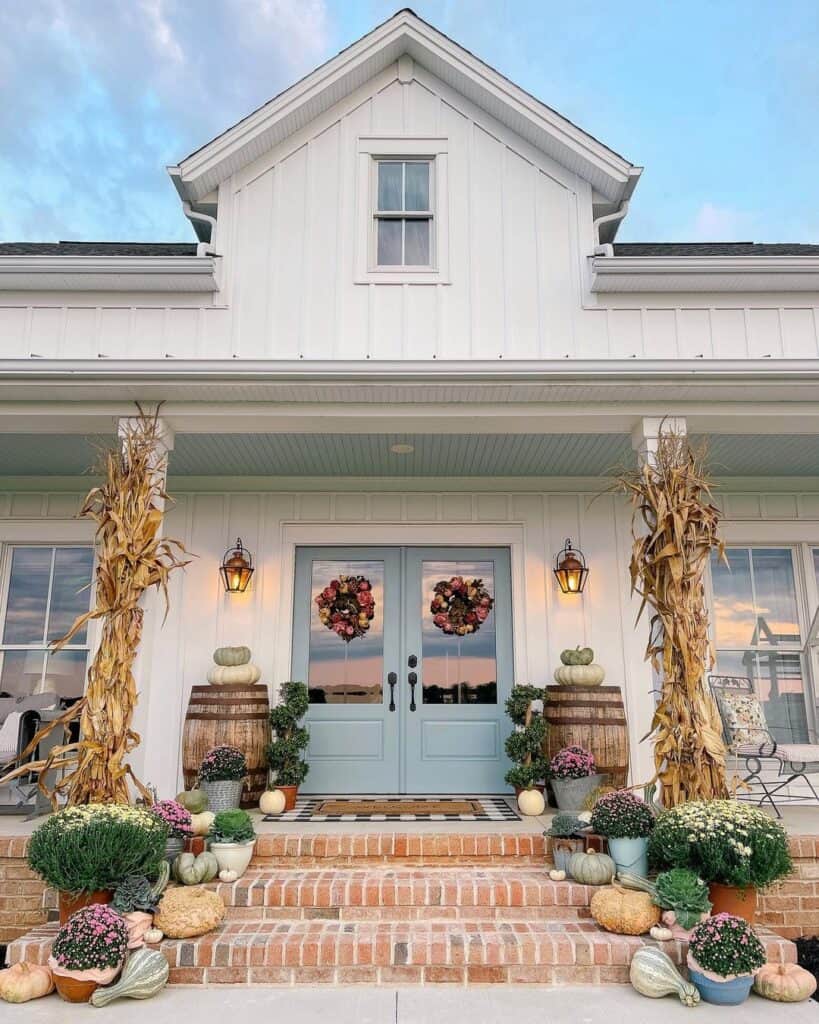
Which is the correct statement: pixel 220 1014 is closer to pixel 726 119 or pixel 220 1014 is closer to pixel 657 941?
pixel 657 941

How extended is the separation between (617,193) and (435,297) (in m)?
1.49

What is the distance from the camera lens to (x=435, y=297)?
5027mm

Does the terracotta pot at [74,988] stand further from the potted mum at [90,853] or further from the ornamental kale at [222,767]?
the ornamental kale at [222,767]

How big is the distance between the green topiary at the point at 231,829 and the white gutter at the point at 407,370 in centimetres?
246

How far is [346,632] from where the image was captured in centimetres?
639

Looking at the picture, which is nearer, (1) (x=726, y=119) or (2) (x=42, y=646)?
(2) (x=42, y=646)

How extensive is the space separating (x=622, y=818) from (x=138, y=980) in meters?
2.37

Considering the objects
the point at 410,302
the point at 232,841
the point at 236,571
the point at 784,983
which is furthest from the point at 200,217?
the point at 784,983

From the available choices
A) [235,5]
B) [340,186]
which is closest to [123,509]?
[340,186]

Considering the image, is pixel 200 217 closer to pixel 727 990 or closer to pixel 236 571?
pixel 236 571

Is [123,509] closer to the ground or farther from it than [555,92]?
closer to the ground

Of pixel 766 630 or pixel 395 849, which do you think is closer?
pixel 395 849

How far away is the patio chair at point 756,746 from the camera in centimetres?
499

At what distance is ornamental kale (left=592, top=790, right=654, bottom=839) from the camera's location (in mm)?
3963
